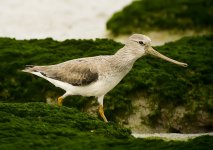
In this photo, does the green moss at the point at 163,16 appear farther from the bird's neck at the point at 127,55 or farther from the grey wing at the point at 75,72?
the bird's neck at the point at 127,55

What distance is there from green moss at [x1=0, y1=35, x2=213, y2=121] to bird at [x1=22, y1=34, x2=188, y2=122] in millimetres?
1404

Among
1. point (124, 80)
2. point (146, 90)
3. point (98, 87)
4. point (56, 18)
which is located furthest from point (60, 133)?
point (56, 18)

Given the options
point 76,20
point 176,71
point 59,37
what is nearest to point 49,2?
point 76,20

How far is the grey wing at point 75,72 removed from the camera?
43.6 feet

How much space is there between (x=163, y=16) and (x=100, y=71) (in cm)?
1105

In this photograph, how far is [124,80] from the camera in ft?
51.1

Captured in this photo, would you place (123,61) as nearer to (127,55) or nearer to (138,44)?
(127,55)

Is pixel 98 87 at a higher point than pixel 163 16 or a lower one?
lower

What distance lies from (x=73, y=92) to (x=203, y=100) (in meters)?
2.99

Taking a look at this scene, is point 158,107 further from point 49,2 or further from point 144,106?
point 49,2

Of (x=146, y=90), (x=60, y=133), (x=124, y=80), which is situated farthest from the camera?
(x=124, y=80)

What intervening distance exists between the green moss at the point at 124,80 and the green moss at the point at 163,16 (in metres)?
6.39

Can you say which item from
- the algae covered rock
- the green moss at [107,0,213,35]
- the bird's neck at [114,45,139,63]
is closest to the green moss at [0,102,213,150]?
the bird's neck at [114,45,139,63]

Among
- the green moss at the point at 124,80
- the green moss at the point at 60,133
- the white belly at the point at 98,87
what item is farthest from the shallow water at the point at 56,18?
the green moss at the point at 60,133
